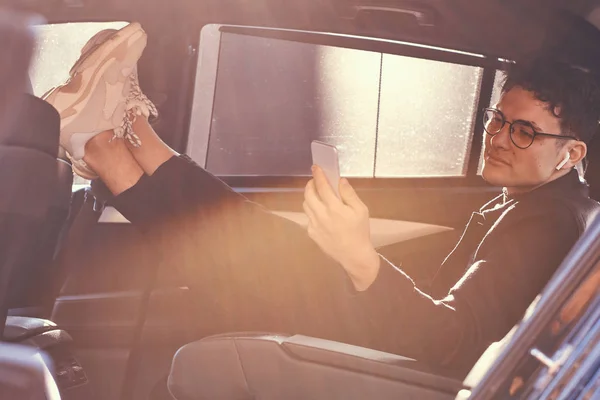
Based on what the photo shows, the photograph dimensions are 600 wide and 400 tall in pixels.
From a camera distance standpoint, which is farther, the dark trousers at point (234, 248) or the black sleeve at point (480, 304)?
the dark trousers at point (234, 248)

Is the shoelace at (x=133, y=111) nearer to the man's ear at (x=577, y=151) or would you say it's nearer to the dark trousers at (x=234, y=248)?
the dark trousers at (x=234, y=248)

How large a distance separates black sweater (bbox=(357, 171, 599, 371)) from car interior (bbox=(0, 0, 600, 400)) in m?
0.13

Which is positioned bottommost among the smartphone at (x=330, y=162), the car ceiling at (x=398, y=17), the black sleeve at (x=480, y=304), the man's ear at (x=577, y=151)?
the black sleeve at (x=480, y=304)

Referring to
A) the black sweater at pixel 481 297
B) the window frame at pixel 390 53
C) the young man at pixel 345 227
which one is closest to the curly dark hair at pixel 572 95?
the young man at pixel 345 227

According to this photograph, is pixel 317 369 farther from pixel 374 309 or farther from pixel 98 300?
pixel 98 300

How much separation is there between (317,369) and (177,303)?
1.34 meters

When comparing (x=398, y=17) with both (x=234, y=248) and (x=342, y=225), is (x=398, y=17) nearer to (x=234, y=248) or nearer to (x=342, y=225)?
(x=234, y=248)

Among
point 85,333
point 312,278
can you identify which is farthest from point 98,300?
point 312,278

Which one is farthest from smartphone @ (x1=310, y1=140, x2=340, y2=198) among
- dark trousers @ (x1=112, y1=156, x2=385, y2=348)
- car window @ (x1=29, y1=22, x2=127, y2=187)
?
car window @ (x1=29, y1=22, x2=127, y2=187)

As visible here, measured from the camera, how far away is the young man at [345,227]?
1.28 meters

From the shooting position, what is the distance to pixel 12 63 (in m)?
1.28

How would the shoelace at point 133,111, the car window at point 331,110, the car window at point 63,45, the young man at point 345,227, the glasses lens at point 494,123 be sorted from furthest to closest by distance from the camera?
the car window at point 331,110
the car window at point 63,45
the shoelace at point 133,111
the glasses lens at point 494,123
the young man at point 345,227

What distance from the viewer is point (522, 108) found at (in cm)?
154

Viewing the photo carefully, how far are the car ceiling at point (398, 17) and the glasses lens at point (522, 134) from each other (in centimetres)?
19
